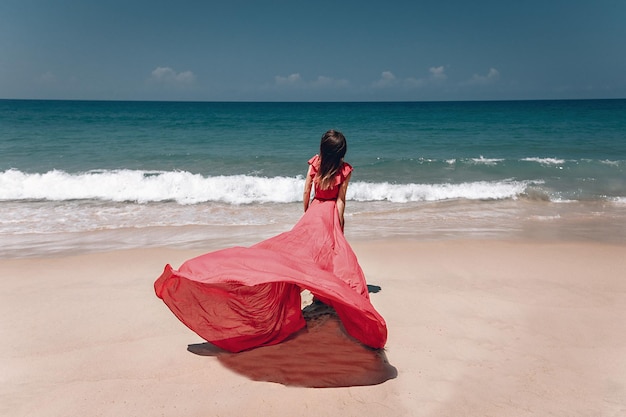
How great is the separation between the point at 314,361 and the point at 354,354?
13.4 inches

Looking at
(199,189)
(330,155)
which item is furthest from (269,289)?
(199,189)

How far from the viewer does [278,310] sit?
3963mm

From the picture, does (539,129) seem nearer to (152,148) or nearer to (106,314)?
(152,148)

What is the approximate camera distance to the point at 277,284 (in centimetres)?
387

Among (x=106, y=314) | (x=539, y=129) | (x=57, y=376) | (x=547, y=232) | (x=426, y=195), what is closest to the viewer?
(x=57, y=376)

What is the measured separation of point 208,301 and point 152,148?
1939 cm

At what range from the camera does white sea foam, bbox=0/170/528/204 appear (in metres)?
12.3

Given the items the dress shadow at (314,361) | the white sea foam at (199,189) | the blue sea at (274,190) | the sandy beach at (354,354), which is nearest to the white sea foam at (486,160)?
the blue sea at (274,190)

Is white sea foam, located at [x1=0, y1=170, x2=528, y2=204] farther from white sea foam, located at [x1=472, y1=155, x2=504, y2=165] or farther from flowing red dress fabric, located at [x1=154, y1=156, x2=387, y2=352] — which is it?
flowing red dress fabric, located at [x1=154, y1=156, x2=387, y2=352]

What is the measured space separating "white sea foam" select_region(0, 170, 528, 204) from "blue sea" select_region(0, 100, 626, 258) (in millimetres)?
50

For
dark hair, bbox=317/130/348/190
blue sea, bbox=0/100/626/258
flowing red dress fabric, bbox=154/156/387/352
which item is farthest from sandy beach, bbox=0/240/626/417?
blue sea, bbox=0/100/626/258

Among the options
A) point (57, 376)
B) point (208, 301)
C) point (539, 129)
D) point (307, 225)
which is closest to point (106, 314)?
point (57, 376)

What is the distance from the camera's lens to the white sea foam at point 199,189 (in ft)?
40.3

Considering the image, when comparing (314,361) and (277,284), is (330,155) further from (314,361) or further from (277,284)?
(314,361)
